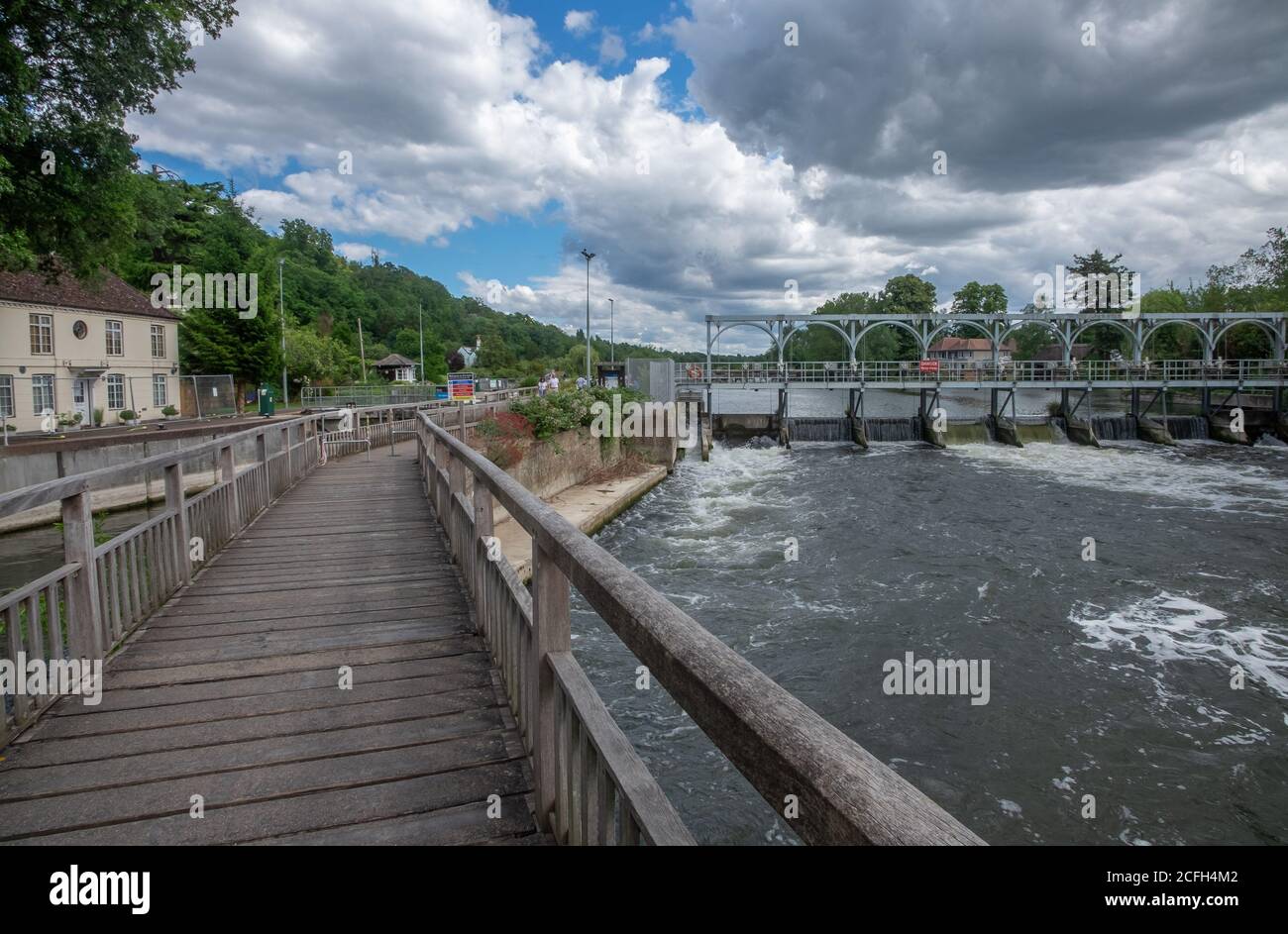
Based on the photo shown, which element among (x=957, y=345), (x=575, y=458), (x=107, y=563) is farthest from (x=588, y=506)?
(x=957, y=345)

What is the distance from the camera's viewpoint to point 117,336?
36.9m

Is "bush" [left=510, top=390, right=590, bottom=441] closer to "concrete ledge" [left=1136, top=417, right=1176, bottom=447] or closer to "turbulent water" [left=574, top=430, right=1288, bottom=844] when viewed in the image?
"turbulent water" [left=574, top=430, right=1288, bottom=844]

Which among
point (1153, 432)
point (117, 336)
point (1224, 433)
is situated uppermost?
point (117, 336)

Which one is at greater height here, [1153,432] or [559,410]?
[559,410]

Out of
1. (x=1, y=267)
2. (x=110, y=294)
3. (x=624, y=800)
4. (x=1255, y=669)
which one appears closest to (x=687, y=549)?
(x=1255, y=669)

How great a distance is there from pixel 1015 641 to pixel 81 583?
12.5 meters

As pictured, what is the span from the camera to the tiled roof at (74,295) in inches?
1221

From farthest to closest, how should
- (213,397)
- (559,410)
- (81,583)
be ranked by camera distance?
(213,397) → (559,410) → (81,583)

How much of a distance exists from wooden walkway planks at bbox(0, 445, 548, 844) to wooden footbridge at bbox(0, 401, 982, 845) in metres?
0.01

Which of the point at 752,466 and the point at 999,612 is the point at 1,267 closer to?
the point at 999,612

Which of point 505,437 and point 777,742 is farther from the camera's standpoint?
point 505,437

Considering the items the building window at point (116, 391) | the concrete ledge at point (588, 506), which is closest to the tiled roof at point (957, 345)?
the concrete ledge at point (588, 506)

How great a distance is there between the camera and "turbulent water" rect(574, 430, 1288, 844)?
819 centimetres

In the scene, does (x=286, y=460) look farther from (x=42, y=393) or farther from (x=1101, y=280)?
(x=1101, y=280)
